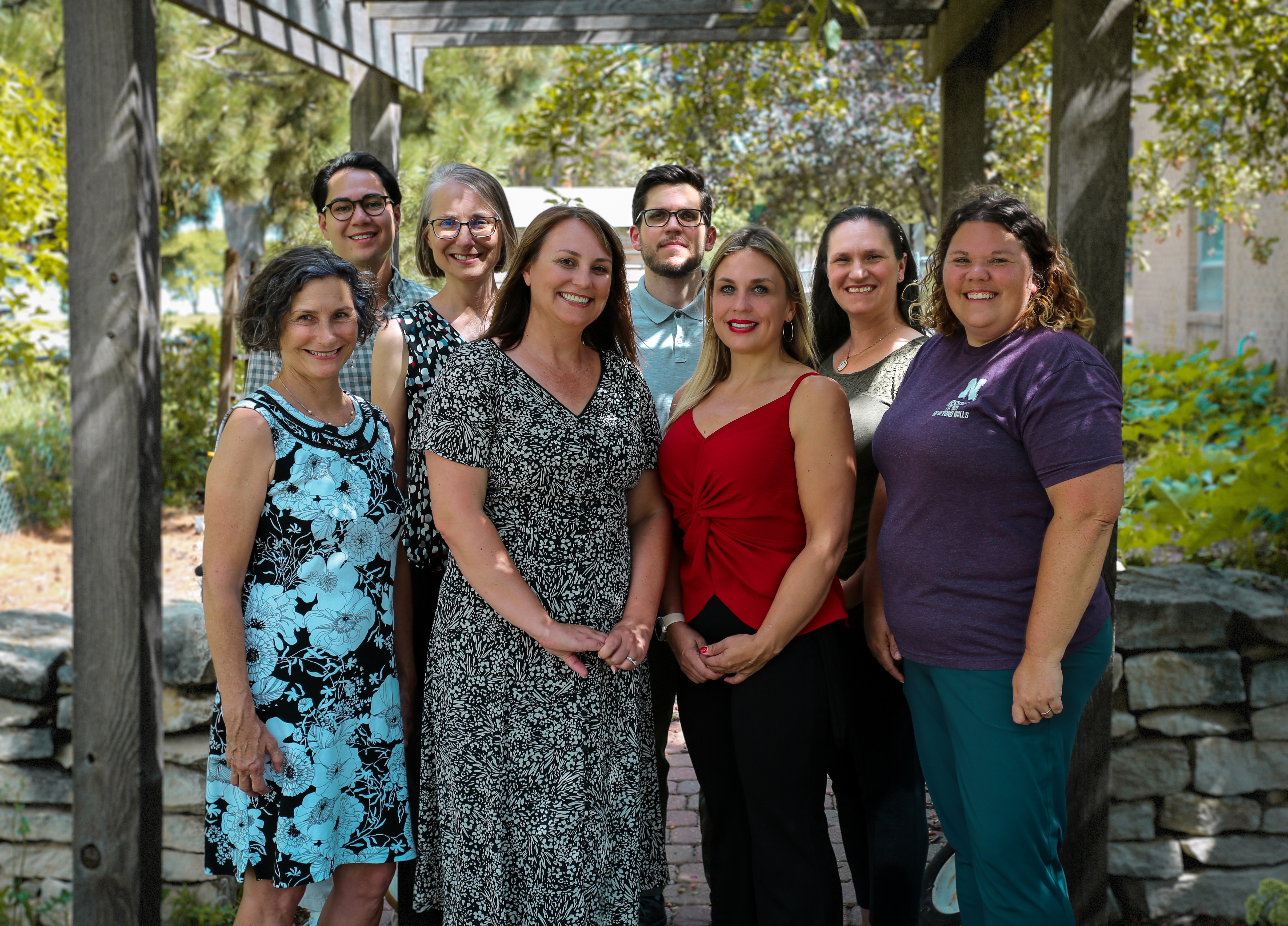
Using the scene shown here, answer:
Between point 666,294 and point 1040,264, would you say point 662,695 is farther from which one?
point 1040,264

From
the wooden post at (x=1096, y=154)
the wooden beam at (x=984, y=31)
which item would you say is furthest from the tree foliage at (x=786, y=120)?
the wooden post at (x=1096, y=154)

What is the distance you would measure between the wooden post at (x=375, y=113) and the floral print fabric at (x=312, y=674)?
332 cm

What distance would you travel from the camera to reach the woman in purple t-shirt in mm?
1999

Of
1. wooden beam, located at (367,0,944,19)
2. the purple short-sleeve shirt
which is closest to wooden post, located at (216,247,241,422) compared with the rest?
wooden beam, located at (367,0,944,19)

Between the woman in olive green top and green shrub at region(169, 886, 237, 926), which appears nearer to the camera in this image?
the woman in olive green top

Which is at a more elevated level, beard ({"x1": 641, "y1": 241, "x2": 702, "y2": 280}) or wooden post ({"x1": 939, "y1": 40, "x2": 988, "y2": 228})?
wooden post ({"x1": 939, "y1": 40, "x2": 988, "y2": 228})

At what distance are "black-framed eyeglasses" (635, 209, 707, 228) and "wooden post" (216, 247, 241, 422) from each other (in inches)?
213

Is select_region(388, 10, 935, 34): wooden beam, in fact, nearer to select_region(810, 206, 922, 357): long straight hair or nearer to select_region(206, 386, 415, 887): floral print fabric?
select_region(810, 206, 922, 357): long straight hair

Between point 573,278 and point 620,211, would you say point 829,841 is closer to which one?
point 573,278

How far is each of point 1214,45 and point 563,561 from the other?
501cm

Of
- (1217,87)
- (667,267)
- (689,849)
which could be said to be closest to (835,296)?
(667,267)

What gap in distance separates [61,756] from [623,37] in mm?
3846

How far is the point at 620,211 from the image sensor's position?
243 inches

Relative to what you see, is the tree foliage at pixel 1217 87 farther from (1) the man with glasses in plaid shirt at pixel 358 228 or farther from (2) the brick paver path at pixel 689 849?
(2) the brick paver path at pixel 689 849
